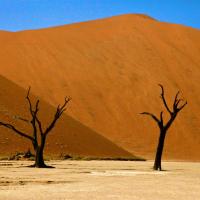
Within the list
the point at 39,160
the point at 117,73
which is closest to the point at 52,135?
the point at 39,160

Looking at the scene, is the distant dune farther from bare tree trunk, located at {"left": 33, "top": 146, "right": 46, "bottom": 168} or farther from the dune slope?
bare tree trunk, located at {"left": 33, "top": 146, "right": 46, "bottom": 168}

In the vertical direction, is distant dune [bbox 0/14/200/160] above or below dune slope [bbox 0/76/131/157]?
above

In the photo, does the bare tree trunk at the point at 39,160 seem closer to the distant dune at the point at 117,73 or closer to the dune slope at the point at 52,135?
the dune slope at the point at 52,135

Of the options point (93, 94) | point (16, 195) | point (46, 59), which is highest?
point (46, 59)

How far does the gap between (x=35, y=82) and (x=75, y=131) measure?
11932 mm

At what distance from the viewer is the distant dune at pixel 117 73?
46.4 meters

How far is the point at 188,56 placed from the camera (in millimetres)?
61469

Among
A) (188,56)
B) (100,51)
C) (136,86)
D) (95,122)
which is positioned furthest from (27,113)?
(188,56)

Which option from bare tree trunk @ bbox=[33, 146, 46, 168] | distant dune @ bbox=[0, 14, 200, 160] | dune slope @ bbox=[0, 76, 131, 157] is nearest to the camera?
bare tree trunk @ bbox=[33, 146, 46, 168]

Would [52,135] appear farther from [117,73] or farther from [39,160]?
[117,73]

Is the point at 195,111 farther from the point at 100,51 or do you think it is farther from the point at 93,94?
the point at 100,51

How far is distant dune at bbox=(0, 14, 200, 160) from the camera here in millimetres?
46366

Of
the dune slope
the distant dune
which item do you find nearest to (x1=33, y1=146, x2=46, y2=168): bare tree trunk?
the dune slope

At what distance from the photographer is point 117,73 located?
55.2 metres
